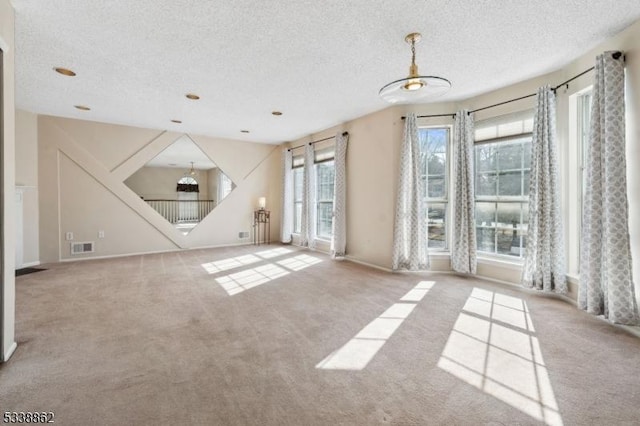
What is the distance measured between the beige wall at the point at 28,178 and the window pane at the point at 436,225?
6.59 m

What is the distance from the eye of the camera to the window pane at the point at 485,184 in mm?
4200

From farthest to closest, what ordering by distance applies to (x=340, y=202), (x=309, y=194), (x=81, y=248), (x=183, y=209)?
(x=183, y=209)
(x=309, y=194)
(x=340, y=202)
(x=81, y=248)

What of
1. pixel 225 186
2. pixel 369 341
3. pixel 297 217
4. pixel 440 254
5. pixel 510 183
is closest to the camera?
pixel 369 341

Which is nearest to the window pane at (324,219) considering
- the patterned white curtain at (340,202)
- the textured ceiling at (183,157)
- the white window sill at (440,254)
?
the patterned white curtain at (340,202)

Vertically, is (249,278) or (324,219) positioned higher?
(324,219)

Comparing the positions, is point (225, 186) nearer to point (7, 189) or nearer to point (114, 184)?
point (114, 184)

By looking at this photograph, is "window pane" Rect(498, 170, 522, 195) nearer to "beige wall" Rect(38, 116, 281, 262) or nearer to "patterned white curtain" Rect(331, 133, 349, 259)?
"patterned white curtain" Rect(331, 133, 349, 259)

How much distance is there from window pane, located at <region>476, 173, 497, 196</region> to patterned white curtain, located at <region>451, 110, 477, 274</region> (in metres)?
0.21

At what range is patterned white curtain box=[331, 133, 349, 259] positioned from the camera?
5668mm

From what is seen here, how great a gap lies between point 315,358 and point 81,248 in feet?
18.6

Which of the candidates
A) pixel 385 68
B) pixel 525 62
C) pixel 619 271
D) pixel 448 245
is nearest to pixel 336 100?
pixel 385 68

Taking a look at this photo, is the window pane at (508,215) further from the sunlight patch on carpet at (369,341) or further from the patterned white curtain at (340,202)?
the patterned white curtain at (340,202)

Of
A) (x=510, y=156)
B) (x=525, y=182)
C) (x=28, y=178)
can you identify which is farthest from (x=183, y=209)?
(x=525, y=182)

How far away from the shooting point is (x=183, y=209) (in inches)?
275
